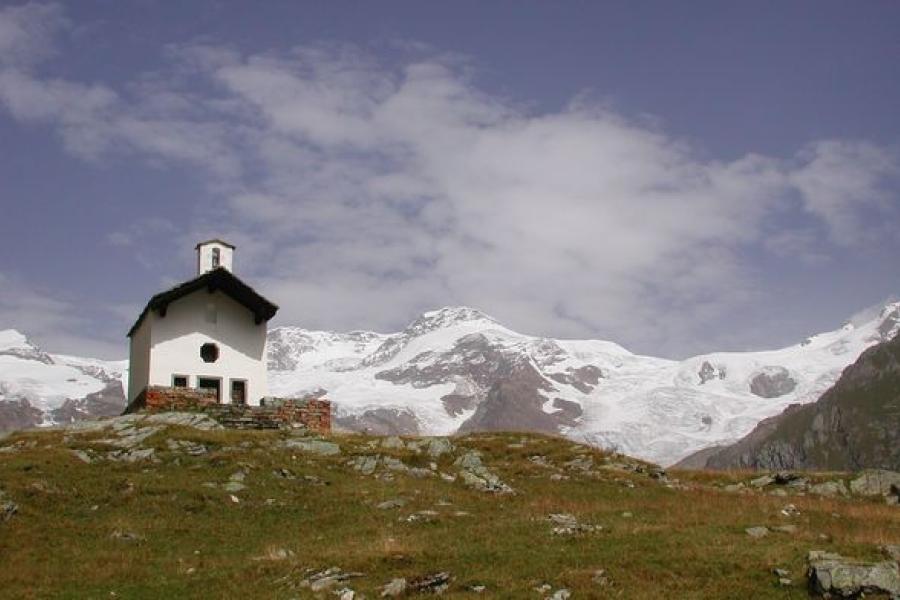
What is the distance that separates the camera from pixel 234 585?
85.3 feet

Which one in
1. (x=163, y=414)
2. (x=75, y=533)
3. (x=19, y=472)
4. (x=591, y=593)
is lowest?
(x=591, y=593)

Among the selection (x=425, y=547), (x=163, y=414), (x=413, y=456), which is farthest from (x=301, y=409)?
(x=425, y=547)

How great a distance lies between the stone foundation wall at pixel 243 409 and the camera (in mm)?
57000

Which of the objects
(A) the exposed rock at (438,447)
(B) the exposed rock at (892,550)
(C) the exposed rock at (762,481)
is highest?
(A) the exposed rock at (438,447)

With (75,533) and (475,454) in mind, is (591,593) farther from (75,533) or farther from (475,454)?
(475,454)

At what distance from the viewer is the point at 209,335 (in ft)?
213

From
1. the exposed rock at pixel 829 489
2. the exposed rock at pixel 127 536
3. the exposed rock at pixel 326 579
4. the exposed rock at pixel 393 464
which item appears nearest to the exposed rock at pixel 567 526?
the exposed rock at pixel 326 579

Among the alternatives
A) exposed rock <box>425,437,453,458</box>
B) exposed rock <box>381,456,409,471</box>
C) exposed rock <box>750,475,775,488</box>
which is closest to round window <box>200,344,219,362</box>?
exposed rock <box>425,437,453,458</box>

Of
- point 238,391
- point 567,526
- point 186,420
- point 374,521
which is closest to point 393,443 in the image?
point 186,420

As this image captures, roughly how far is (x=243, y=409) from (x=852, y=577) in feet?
138

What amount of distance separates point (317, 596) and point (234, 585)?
2959 mm

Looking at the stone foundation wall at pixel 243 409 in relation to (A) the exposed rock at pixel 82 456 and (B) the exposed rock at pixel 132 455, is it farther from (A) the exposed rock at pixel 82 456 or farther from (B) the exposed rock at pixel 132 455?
(A) the exposed rock at pixel 82 456

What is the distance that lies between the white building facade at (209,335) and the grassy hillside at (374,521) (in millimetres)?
11380

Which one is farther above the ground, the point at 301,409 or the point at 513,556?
the point at 301,409
